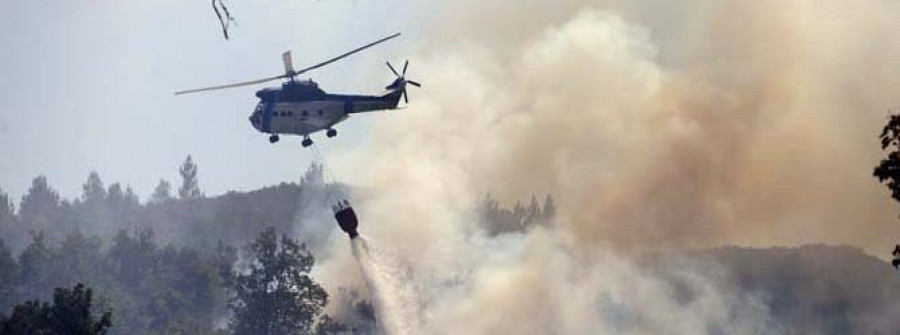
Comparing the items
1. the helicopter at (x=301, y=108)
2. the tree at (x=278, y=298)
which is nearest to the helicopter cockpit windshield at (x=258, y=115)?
the helicopter at (x=301, y=108)

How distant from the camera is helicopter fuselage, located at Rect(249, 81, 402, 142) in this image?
353ft

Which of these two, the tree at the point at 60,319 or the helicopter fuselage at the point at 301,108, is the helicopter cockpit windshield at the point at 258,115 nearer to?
the helicopter fuselage at the point at 301,108

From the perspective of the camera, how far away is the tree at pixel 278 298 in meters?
172

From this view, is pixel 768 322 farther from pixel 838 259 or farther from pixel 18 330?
pixel 18 330

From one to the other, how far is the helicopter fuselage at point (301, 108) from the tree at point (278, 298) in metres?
64.4

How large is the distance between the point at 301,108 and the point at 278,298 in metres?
67.0

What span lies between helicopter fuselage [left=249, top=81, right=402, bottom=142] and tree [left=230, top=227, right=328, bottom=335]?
6440 cm

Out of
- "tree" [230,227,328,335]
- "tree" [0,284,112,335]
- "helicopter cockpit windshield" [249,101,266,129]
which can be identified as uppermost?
"tree" [230,227,328,335]

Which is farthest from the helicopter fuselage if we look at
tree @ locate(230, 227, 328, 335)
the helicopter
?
tree @ locate(230, 227, 328, 335)

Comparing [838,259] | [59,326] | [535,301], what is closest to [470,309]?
[535,301]

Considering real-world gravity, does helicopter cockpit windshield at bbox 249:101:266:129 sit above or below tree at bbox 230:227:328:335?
below

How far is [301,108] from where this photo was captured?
108062 millimetres

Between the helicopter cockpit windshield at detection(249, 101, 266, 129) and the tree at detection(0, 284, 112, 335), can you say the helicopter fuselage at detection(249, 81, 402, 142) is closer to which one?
the helicopter cockpit windshield at detection(249, 101, 266, 129)

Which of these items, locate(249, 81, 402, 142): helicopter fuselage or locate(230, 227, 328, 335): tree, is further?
locate(230, 227, 328, 335): tree
